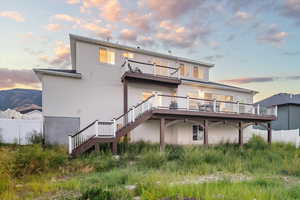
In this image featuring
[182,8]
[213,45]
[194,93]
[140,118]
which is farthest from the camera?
[213,45]

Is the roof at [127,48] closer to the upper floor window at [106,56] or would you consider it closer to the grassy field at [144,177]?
Answer: the upper floor window at [106,56]

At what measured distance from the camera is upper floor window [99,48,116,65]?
14.8 metres

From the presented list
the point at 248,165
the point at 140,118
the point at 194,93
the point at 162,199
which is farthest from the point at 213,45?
the point at 162,199

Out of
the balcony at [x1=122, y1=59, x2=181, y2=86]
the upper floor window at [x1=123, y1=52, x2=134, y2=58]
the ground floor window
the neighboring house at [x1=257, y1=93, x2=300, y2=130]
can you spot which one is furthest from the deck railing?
the neighboring house at [x1=257, y1=93, x2=300, y2=130]

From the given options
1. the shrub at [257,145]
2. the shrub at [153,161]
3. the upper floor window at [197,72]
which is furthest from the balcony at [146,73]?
the shrub at [257,145]

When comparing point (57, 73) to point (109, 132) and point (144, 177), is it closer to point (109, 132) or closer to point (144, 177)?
point (109, 132)

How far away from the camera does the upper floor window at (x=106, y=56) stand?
14805 millimetres

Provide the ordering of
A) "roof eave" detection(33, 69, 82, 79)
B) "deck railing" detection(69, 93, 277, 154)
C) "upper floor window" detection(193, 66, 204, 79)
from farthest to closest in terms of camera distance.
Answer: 1. "upper floor window" detection(193, 66, 204, 79)
2. "roof eave" detection(33, 69, 82, 79)
3. "deck railing" detection(69, 93, 277, 154)

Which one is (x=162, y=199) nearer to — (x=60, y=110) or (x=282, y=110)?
(x=60, y=110)

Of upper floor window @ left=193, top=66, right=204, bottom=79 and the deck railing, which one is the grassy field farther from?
upper floor window @ left=193, top=66, right=204, bottom=79

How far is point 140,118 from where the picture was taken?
12.3 metres

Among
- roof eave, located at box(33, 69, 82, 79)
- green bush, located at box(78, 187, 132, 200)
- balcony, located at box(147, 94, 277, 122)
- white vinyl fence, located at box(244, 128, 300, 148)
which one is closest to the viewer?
green bush, located at box(78, 187, 132, 200)

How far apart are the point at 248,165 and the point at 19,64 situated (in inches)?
797

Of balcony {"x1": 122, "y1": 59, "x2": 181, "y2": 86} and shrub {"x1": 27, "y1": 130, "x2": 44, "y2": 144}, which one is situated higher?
balcony {"x1": 122, "y1": 59, "x2": 181, "y2": 86}
